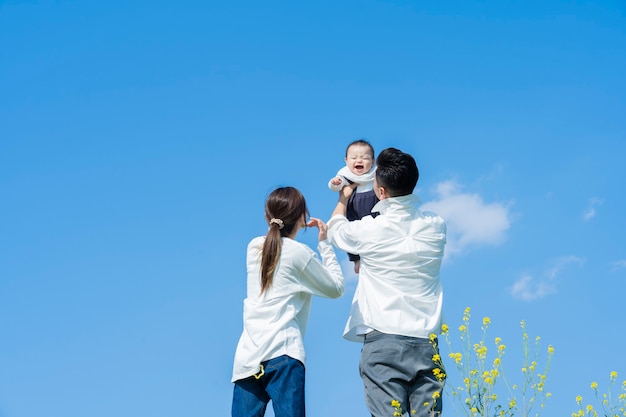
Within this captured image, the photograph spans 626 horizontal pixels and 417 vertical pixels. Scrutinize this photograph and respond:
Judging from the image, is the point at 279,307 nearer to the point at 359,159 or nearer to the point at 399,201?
the point at 399,201

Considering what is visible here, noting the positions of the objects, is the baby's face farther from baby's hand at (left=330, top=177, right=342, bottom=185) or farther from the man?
the man

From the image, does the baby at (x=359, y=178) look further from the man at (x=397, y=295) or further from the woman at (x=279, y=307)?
the woman at (x=279, y=307)

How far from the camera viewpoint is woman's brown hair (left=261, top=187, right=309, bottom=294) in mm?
5309

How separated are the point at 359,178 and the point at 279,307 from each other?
1816 mm

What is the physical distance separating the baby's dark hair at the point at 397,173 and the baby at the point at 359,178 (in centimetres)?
103

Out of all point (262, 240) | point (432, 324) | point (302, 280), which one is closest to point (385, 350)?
point (432, 324)

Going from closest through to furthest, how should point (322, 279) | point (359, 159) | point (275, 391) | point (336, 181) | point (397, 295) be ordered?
1. point (275, 391)
2. point (397, 295)
3. point (322, 279)
4. point (336, 181)
5. point (359, 159)

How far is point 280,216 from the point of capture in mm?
5438

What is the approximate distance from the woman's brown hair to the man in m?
0.37

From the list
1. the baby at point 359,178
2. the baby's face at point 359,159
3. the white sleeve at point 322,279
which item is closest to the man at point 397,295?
the white sleeve at point 322,279

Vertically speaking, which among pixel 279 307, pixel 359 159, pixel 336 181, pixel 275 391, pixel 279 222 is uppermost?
pixel 359 159

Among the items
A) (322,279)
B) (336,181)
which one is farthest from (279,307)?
(336,181)

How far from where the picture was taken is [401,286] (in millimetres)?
5227

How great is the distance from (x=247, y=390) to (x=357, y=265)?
4.96 feet
